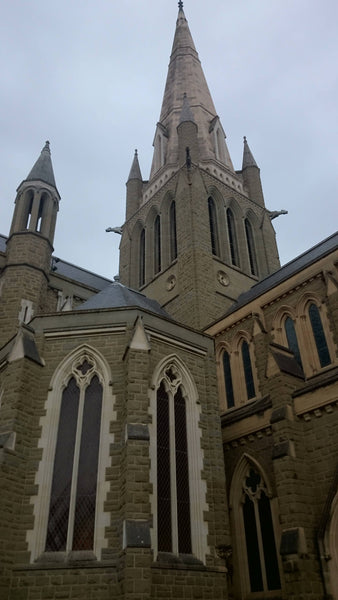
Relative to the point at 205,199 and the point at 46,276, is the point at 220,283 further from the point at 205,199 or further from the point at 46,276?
the point at 46,276

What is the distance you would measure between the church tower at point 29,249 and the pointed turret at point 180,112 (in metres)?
13.9

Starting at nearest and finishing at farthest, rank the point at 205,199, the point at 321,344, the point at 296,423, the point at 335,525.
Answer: the point at 335,525
the point at 296,423
the point at 321,344
the point at 205,199

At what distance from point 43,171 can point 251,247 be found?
580 inches

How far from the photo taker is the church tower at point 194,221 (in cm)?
2652

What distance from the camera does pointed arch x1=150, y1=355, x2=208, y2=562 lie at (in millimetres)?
11164

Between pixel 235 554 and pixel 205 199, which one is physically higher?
pixel 205 199

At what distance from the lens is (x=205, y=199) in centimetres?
2966

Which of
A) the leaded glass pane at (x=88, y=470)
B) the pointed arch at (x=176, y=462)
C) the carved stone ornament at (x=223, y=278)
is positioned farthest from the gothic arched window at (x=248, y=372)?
the leaded glass pane at (x=88, y=470)

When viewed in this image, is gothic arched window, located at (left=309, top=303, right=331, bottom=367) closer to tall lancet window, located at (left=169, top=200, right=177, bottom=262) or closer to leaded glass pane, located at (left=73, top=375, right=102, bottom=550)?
leaded glass pane, located at (left=73, top=375, right=102, bottom=550)

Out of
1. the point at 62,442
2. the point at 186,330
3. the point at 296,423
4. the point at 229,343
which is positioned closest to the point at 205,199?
the point at 229,343

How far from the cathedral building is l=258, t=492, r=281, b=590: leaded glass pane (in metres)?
0.04

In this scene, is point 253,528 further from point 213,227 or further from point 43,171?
point 213,227

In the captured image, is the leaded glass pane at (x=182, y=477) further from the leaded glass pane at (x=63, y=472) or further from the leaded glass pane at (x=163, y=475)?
the leaded glass pane at (x=63, y=472)

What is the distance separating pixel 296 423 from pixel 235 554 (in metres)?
4.26
